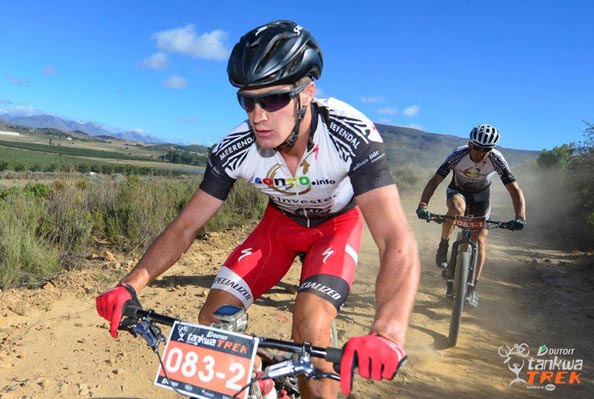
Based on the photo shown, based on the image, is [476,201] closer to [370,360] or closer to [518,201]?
[518,201]

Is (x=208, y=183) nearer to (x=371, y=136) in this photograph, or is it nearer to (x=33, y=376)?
(x=371, y=136)

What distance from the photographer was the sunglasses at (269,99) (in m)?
2.28

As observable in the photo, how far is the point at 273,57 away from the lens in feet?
7.54

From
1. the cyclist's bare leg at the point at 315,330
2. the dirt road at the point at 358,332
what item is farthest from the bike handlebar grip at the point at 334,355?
the dirt road at the point at 358,332

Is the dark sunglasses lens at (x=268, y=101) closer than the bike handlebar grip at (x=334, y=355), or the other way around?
the bike handlebar grip at (x=334, y=355)

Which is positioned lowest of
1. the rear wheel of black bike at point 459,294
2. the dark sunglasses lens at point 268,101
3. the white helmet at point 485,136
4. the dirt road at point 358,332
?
the dirt road at point 358,332

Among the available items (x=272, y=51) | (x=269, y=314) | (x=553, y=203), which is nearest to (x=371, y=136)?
(x=272, y=51)

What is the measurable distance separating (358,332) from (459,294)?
3.96 ft

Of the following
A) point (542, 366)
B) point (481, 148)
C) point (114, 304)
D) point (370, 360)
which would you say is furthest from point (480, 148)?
point (114, 304)

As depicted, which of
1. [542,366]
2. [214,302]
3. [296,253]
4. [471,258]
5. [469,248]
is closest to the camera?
[214,302]

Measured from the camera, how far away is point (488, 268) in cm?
811

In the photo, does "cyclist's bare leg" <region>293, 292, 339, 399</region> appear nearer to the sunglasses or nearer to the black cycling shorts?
the sunglasses

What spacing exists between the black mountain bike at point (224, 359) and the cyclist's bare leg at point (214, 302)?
66 cm

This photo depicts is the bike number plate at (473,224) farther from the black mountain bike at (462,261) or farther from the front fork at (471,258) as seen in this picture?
the front fork at (471,258)
